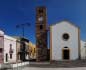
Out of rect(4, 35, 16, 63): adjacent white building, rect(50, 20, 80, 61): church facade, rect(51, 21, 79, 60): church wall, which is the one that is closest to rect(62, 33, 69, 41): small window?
rect(50, 20, 80, 61): church facade

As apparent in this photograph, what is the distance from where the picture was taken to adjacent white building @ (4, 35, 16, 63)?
56.7 meters

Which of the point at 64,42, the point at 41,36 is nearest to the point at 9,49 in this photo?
the point at 41,36

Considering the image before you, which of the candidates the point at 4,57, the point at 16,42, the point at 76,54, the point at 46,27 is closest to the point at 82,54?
the point at 76,54

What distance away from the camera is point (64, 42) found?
63188 mm

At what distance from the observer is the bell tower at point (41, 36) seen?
65062 mm

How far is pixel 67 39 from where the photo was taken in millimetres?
63156

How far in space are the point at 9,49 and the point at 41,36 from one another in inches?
322

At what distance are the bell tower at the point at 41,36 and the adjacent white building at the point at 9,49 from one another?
4.75m

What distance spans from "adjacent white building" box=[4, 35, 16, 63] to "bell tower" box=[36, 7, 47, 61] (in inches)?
187

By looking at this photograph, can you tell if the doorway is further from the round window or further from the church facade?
the round window

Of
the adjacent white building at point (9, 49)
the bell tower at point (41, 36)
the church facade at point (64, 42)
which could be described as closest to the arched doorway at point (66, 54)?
the church facade at point (64, 42)

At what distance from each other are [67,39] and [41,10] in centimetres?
814

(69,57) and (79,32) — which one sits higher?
(79,32)

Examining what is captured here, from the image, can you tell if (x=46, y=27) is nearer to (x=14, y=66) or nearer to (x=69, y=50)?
(x=69, y=50)
